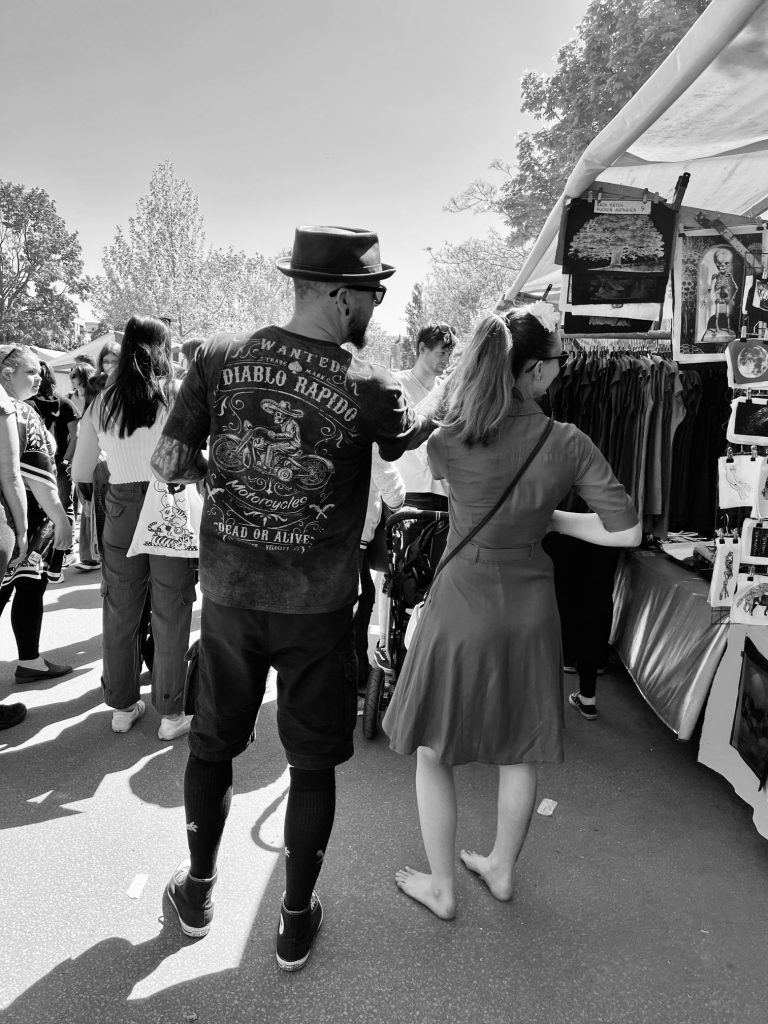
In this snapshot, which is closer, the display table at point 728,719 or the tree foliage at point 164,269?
the display table at point 728,719

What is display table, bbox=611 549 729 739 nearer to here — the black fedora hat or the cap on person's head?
the cap on person's head

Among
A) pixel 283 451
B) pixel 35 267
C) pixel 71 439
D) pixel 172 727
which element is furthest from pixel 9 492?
pixel 35 267

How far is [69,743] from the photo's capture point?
315 centimetres

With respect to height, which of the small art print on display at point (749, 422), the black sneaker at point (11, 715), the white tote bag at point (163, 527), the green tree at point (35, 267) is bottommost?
the black sneaker at point (11, 715)

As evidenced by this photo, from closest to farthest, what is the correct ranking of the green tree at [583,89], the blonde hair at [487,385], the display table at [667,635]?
1. the blonde hair at [487,385]
2. the display table at [667,635]
3. the green tree at [583,89]

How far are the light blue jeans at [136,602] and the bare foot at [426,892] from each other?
1481mm

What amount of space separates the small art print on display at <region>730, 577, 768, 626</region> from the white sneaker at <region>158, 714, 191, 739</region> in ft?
8.49

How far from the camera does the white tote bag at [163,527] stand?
9.80 ft

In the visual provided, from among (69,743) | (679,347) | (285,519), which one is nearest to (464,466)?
(285,519)

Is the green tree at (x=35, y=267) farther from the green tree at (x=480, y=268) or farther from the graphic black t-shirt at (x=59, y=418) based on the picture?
the graphic black t-shirt at (x=59, y=418)

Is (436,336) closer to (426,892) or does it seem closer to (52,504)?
(52,504)

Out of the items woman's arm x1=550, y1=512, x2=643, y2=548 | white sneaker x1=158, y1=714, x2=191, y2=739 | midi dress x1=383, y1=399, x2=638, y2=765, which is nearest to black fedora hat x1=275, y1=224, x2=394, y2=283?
midi dress x1=383, y1=399, x2=638, y2=765

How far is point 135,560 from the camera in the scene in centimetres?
313

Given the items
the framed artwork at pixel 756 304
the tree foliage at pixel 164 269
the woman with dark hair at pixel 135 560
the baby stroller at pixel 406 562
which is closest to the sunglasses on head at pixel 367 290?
the baby stroller at pixel 406 562
